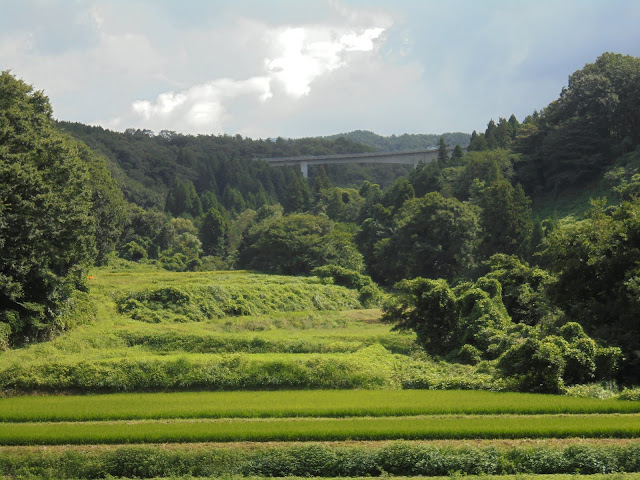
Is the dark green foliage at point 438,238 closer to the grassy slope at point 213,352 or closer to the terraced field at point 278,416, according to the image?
the grassy slope at point 213,352

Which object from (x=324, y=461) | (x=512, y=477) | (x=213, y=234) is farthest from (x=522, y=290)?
(x=213, y=234)

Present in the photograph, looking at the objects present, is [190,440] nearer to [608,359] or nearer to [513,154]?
[608,359]

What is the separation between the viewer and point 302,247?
2469 inches

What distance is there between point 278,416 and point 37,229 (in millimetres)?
13940

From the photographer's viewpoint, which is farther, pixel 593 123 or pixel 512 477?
pixel 593 123

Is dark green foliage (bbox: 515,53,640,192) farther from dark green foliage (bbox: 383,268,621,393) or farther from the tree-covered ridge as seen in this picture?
dark green foliage (bbox: 383,268,621,393)

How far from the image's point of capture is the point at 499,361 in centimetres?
2297

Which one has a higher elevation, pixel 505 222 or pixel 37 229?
pixel 37 229

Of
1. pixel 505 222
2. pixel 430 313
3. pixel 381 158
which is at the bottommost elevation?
pixel 430 313

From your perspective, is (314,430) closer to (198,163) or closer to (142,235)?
(142,235)

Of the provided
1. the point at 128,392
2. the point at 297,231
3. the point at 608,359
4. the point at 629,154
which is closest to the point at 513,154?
the point at 629,154

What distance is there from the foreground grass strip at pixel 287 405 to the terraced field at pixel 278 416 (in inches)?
1.6

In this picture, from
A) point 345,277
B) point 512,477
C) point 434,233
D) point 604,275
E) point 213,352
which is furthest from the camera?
point 434,233

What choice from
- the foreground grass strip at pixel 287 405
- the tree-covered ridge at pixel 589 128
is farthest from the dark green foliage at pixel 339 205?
the foreground grass strip at pixel 287 405
